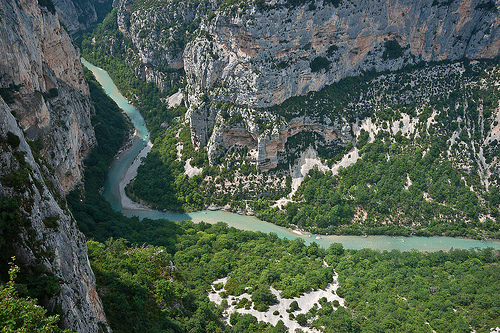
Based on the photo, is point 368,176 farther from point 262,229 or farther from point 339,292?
point 339,292

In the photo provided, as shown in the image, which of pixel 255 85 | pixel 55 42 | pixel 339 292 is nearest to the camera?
pixel 339 292

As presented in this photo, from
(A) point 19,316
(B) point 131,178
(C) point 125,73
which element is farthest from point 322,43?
(A) point 19,316

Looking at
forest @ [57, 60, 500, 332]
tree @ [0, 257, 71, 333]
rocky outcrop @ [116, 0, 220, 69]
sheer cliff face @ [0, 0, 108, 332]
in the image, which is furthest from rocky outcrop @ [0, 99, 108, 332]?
rocky outcrop @ [116, 0, 220, 69]

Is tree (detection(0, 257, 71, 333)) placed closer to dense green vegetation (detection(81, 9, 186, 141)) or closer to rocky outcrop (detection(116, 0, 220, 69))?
dense green vegetation (detection(81, 9, 186, 141))

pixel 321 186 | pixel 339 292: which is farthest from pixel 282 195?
pixel 339 292

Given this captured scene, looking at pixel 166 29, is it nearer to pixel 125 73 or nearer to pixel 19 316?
pixel 125 73

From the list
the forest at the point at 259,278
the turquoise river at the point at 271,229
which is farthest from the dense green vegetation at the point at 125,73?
the forest at the point at 259,278
